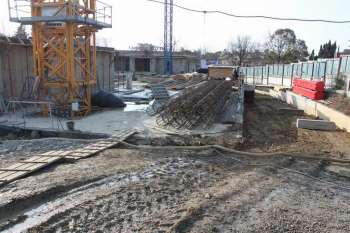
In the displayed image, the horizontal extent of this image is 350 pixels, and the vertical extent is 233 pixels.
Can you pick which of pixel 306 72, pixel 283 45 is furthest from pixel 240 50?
pixel 306 72

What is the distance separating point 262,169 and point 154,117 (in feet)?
23.8

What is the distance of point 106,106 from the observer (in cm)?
1759

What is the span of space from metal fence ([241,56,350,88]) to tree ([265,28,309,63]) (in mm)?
20752

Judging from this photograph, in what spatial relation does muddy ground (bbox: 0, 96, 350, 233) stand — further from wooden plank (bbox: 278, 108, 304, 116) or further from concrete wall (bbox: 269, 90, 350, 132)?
wooden plank (bbox: 278, 108, 304, 116)

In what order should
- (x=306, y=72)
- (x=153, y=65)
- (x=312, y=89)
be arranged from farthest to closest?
1. (x=153, y=65)
2. (x=306, y=72)
3. (x=312, y=89)

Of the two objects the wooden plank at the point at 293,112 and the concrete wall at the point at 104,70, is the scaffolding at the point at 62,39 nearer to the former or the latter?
the concrete wall at the point at 104,70

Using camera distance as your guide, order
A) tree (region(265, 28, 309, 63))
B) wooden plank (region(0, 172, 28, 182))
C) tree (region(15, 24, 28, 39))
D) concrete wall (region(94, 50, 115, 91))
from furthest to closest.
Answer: tree (region(265, 28, 309, 63)), concrete wall (region(94, 50, 115, 91)), tree (region(15, 24, 28, 39)), wooden plank (region(0, 172, 28, 182))

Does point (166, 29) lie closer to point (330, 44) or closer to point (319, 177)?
point (330, 44)

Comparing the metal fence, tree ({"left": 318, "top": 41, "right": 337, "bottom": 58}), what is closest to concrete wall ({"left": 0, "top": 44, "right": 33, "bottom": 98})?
the metal fence

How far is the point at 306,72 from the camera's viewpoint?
30.0 metres

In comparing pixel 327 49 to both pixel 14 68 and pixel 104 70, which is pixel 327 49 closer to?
pixel 104 70

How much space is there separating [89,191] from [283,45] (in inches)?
2799

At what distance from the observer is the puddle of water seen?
5465 mm

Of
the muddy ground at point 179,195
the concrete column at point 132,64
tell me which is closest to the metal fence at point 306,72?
the muddy ground at point 179,195
